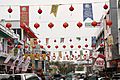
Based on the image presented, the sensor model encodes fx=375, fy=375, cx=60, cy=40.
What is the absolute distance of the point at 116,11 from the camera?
45906mm

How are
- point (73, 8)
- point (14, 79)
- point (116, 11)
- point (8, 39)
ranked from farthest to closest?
point (8, 39), point (116, 11), point (14, 79), point (73, 8)

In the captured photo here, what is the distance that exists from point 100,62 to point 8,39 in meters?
12.5

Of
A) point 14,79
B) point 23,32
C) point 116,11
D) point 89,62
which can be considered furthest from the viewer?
point 89,62

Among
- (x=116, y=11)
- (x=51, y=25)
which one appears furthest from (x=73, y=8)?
(x=116, y=11)

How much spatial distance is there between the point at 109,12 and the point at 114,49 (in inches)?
187

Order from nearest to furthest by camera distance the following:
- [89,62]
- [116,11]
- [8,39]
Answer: [116,11] → [8,39] → [89,62]

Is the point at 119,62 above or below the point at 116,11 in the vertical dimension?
below

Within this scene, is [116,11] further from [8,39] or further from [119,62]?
[8,39]

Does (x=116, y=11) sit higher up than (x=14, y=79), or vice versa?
(x=116, y=11)

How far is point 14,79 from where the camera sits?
24219 mm

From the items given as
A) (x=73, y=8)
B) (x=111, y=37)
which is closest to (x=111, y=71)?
(x=111, y=37)

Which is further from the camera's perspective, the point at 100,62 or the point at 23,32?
the point at 23,32

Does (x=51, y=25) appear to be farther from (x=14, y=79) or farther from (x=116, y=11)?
(x=116, y=11)

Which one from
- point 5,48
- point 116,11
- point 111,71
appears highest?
point 116,11
